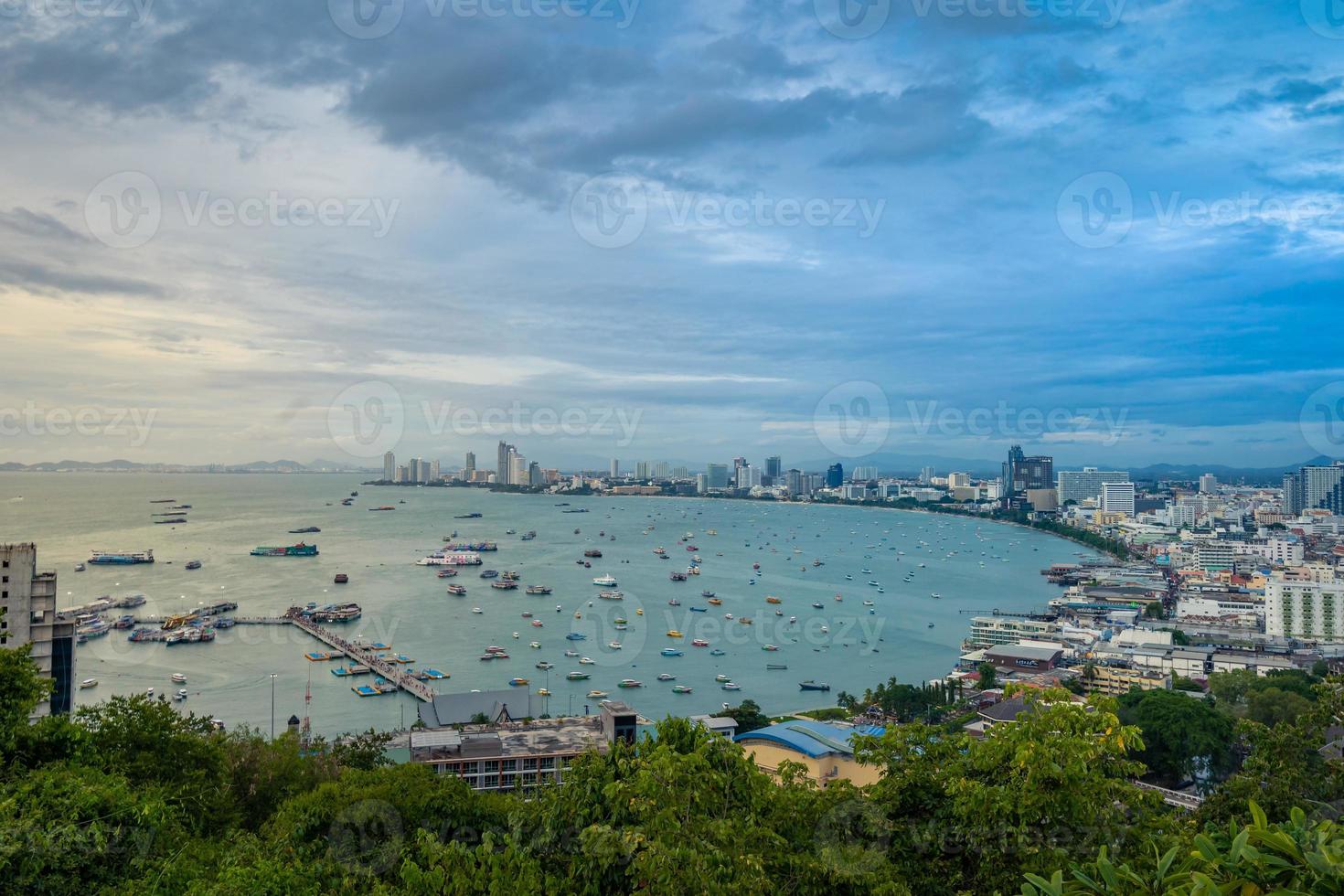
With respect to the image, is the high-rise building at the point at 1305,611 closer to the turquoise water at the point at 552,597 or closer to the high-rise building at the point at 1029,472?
the turquoise water at the point at 552,597

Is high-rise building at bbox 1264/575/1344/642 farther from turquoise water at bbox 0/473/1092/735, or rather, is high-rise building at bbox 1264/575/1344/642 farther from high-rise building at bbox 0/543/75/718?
high-rise building at bbox 0/543/75/718

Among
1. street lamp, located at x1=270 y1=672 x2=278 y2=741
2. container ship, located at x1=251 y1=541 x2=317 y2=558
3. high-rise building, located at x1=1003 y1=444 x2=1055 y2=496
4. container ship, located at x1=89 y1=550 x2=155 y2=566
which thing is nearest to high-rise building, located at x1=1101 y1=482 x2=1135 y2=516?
high-rise building, located at x1=1003 y1=444 x2=1055 y2=496

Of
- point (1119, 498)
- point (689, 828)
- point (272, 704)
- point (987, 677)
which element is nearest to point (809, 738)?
point (689, 828)

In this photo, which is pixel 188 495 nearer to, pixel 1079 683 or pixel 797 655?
pixel 797 655

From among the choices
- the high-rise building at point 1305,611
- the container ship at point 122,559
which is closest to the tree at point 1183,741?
the high-rise building at point 1305,611

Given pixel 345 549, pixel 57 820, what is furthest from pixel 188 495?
pixel 57 820

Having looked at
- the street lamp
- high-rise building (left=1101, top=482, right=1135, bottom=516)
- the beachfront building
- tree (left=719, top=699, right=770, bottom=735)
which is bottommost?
the street lamp
